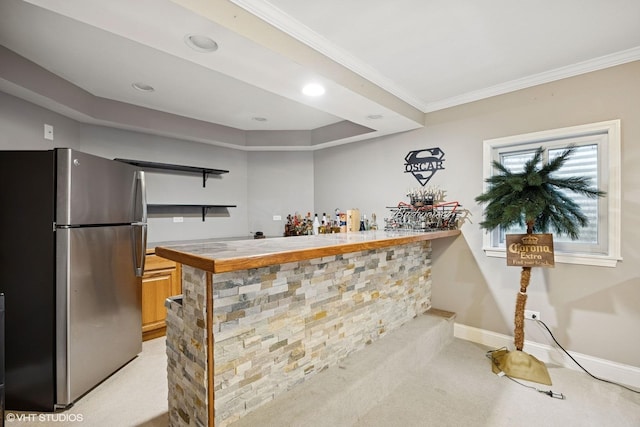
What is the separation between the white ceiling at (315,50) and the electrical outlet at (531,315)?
78.6 inches

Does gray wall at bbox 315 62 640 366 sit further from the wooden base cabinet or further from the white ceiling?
the wooden base cabinet

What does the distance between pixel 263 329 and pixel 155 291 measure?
80.5 inches

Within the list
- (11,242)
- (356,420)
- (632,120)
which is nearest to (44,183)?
(11,242)

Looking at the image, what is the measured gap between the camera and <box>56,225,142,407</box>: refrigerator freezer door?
1987mm

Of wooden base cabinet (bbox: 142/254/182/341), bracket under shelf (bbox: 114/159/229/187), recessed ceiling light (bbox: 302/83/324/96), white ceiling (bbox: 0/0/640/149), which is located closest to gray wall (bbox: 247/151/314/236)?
bracket under shelf (bbox: 114/159/229/187)

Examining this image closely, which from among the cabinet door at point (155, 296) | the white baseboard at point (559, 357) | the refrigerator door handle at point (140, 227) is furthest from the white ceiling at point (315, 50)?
the white baseboard at point (559, 357)

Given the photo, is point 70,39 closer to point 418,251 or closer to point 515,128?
point 418,251

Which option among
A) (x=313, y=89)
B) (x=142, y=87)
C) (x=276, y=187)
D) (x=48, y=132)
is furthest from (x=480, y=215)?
(x=48, y=132)

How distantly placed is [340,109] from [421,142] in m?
1.09

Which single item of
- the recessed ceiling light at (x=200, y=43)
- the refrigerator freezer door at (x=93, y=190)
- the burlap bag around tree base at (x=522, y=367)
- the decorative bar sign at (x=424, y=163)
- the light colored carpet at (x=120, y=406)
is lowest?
the light colored carpet at (x=120, y=406)

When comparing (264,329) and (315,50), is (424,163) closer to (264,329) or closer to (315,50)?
(315,50)

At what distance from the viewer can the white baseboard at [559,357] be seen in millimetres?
2236

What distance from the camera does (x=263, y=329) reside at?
1.57 m

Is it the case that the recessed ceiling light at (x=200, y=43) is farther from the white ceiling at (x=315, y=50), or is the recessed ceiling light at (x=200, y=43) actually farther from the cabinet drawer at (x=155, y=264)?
the cabinet drawer at (x=155, y=264)
